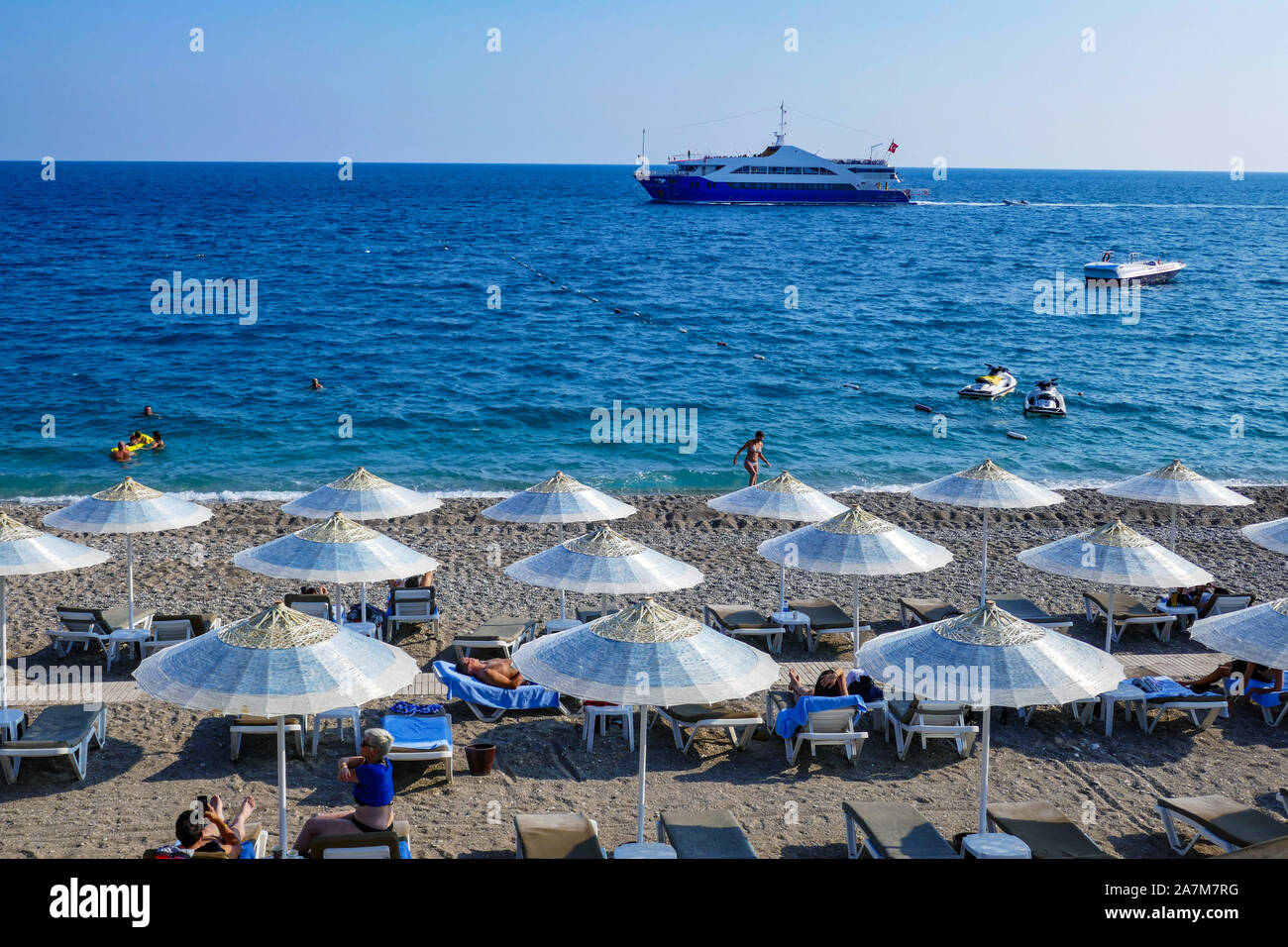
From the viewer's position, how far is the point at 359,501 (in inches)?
504

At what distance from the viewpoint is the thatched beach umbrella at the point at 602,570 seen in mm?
10242

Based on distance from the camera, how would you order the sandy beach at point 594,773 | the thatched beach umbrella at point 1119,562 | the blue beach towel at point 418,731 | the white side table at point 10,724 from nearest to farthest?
1. the sandy beach at point 594,773
2. the blue beach towel at point 418,731
3. the white side table at point 10,724
4. the thatched beach umbrella at point 1119,562

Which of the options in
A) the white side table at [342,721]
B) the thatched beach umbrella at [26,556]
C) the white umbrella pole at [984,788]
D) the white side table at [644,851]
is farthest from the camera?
the thatched beach umbrella at [26,556]

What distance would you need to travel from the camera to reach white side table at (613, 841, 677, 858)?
7246 mm

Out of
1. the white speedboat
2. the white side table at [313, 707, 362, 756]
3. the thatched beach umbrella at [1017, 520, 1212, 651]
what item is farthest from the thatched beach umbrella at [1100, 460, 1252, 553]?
the white speedboat

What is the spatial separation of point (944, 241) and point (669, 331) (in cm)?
5045

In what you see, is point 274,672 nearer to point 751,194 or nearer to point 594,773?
point 594,773

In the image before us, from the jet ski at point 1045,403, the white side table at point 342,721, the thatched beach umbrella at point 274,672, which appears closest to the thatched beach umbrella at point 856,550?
the white side table at point 342,721

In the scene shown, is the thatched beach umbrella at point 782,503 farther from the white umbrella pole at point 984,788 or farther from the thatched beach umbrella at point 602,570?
the white umbrella pole at point 984,788

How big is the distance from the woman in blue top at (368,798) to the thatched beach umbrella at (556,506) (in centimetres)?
530

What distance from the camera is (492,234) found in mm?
90125

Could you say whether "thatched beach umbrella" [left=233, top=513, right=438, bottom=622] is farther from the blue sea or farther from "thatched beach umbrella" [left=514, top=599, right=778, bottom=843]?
the blue sea

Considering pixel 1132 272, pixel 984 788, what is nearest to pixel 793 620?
pixel 984 788
